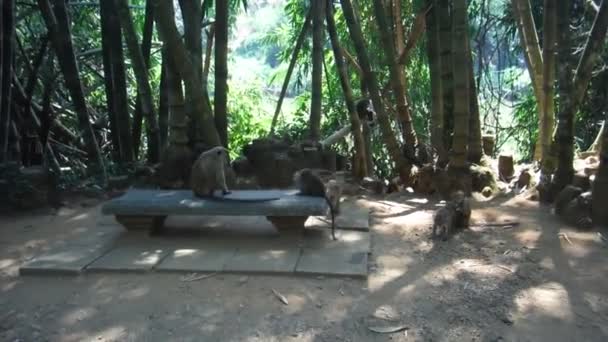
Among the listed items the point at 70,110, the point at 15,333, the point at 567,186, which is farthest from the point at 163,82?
the point at 567,186

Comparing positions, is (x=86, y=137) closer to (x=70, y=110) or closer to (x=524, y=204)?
(x=70, y=110)

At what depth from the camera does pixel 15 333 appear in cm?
273

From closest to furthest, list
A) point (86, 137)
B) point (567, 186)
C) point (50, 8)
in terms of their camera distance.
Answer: point (567, 186), point (50, 8), point (86, 137)

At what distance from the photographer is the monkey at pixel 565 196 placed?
163 inches

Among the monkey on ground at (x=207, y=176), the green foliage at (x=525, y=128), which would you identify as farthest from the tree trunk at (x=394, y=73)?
the green foliage at (x=525, y=128)

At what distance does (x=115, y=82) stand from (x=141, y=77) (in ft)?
1.52

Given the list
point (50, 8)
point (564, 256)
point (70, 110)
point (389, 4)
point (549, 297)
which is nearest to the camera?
point (549, 297)

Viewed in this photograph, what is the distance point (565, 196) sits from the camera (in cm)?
416

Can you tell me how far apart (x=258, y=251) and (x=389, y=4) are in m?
4.54

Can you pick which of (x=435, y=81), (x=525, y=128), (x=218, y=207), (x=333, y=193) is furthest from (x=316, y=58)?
(x=525, y=128)

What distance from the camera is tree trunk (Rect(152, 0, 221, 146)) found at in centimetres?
464

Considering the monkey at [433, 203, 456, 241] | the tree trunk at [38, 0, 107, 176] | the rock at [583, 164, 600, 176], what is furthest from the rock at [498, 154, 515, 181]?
the tree trunk at [38, 0, 107, 176]

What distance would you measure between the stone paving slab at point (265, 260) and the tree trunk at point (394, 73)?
2.50m

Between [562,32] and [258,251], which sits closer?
[258,251]
